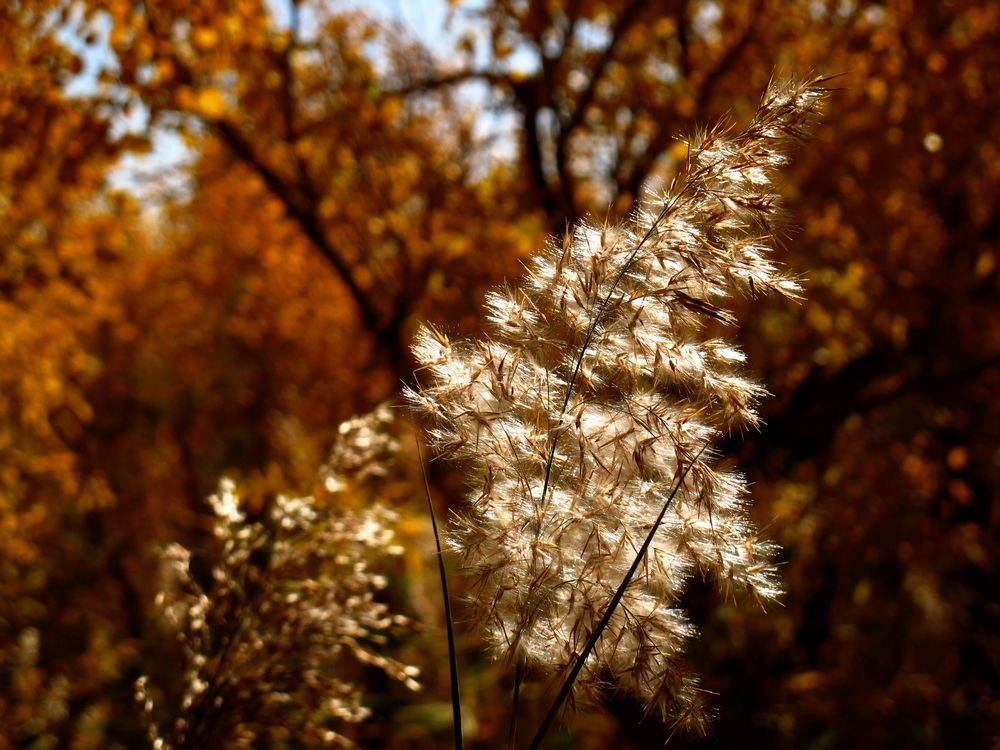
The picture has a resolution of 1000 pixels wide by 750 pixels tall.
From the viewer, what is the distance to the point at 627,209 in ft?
13.5

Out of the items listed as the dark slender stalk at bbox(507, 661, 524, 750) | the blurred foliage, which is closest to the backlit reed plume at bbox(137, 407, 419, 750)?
the dark slender stalk at bbox(507, 661, 524, 750)

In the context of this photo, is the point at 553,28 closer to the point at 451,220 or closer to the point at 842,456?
the point at 451,220

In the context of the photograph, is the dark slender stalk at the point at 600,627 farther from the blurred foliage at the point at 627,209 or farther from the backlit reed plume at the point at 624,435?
the blurred foliage at the point at 627,209

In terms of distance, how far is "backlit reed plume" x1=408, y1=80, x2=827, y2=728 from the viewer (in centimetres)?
121

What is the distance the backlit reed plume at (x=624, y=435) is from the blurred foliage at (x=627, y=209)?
188 centimetres

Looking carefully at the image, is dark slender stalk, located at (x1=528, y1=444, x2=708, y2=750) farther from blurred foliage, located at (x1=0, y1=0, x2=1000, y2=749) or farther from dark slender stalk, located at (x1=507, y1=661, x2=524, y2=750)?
blurred foliage, located at (x1=0, y1=0, x2=1000, y2=749)

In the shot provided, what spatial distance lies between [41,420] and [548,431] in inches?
230

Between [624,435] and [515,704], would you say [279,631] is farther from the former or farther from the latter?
[624,435]

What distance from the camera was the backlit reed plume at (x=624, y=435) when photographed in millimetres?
1208

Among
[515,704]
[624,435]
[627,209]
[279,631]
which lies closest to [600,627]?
[515,704]

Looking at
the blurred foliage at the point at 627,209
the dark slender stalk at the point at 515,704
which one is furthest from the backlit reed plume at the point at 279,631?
the blurred foliage at the point at 627,209

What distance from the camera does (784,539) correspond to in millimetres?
4195

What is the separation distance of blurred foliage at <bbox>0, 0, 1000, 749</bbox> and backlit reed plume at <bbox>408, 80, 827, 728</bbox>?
188cm

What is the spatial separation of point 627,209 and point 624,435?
3.04 m
